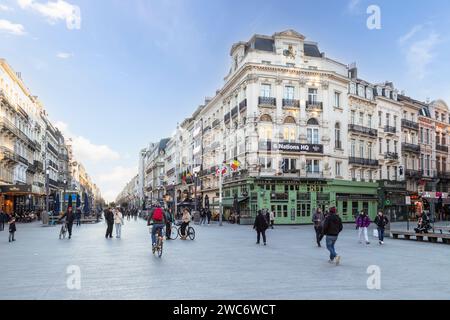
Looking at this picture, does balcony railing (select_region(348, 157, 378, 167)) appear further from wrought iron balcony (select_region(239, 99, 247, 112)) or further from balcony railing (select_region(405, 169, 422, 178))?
wrought iron balcony (select_region(239, 99, 247, 112))

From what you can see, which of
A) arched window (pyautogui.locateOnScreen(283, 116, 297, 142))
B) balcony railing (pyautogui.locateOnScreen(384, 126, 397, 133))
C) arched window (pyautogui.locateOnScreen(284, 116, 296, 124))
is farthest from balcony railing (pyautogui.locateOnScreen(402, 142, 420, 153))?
arched window (pyautogui.locateOnScreen(284, 116, 296, 124))

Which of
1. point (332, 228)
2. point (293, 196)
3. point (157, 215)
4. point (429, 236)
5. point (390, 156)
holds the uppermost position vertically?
point (390, 156)

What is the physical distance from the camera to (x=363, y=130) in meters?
52.3

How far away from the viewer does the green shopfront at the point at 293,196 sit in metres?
45.7

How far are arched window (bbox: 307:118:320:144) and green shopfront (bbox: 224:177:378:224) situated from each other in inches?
163

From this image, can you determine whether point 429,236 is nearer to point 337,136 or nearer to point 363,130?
point 337,136

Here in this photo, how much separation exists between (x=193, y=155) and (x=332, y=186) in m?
29.6

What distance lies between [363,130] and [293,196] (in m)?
12.3

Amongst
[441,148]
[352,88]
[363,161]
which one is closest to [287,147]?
[363,161]

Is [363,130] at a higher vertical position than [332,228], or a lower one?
higher

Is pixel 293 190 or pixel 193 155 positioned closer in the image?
pixel 293 190
